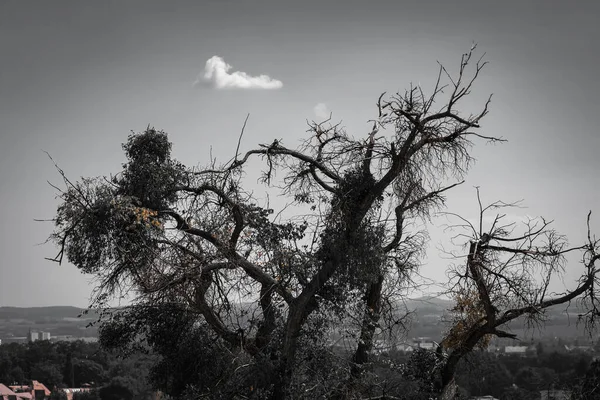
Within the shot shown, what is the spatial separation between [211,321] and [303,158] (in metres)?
2.81

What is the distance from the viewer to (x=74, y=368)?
33.8 meters

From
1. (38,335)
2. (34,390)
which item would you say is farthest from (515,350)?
(38,335)

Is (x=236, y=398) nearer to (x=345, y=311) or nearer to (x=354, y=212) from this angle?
(x=345, y=311)

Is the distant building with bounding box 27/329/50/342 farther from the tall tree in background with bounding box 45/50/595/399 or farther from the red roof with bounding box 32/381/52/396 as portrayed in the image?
the tall tree in background with bounding box 45/50/595/399

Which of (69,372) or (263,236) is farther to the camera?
(69,372)

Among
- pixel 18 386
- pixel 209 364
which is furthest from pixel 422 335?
pixel 18 386

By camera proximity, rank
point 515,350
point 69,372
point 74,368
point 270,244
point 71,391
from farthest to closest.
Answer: point 515,350, point 71,391, point 69,372, point 74,368, point 270,244

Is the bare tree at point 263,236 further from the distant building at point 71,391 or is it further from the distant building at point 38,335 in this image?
the distant building at point 38,335

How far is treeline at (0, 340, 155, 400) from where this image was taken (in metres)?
28.4

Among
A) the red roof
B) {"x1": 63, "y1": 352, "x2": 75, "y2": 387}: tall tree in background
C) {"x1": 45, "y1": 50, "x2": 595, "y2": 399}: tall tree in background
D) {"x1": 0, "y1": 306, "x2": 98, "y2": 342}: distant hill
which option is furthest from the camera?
{"x1": 0, "y1": 306, "x2": 98, "y2": 342}: distant hill

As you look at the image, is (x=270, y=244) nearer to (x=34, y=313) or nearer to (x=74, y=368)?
(x=74, y=368)

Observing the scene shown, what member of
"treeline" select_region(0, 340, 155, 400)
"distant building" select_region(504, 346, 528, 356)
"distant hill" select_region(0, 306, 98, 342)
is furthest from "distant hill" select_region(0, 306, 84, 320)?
"distant building" select_region(504, 346, 528, 356)

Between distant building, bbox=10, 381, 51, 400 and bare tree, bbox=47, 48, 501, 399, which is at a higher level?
bare tree, bbox=47, 48, 501, 399

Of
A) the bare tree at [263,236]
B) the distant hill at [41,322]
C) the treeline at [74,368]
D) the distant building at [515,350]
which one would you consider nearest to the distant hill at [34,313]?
the distant hill at [41,322]
